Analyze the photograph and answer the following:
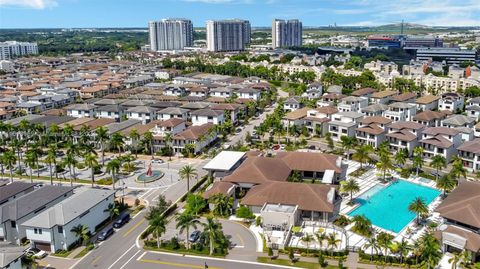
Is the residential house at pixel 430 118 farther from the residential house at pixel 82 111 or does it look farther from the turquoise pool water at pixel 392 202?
the residential house at pixel 82 111

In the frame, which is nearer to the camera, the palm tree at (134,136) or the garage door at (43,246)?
the garage door at (43,246)

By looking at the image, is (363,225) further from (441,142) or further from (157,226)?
(441,142)

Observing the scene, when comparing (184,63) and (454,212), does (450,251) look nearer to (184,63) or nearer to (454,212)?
(454,212)

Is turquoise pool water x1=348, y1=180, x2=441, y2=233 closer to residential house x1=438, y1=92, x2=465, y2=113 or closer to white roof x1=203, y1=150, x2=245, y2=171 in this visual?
white roof x1=203, y1=150, x2=245, y2=171

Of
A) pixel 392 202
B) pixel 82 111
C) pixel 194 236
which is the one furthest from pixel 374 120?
pixel 82 111

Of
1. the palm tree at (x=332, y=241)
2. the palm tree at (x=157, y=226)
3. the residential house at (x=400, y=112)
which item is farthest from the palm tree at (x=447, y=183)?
the residential house at (x=400, y=112)

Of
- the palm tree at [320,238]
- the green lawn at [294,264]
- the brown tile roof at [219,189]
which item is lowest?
the green lawn at [294,264]
